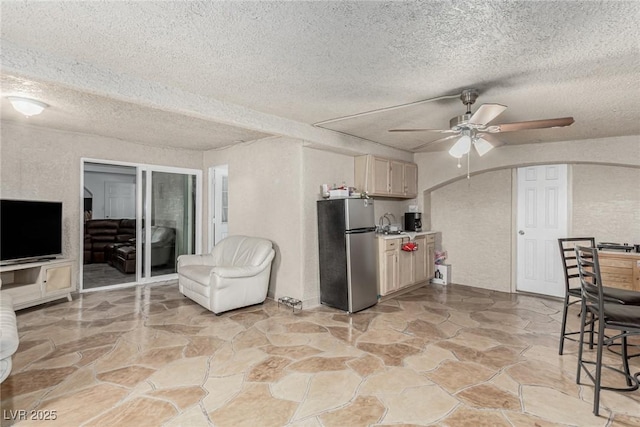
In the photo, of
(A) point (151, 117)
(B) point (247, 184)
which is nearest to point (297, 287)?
(B) point (247, 184)

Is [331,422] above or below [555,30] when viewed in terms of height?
below

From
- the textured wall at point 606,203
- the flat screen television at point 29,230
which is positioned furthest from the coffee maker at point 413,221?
the flat screen television at point 29,230

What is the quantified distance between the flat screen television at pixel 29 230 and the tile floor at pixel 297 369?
0.76 metres

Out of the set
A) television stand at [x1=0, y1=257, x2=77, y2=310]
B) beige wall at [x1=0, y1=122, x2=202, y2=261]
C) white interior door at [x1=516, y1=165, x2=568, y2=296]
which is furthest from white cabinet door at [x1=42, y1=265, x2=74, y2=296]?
white interior door at [x1=516, y1=165, x2=568, y2=296]

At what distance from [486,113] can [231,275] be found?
325 centimetres

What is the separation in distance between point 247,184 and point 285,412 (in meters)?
3.72

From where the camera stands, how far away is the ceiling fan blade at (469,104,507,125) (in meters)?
2.45

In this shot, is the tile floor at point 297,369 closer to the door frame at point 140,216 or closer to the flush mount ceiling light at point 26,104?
the door frame at point 140,216

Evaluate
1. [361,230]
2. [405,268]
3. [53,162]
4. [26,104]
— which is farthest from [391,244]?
[53,162]

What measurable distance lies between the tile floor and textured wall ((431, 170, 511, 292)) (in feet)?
4.41

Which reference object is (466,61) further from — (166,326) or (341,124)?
(166,326)

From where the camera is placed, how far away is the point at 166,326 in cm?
371

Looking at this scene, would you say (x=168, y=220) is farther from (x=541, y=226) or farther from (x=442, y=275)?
(x=541, y=226)

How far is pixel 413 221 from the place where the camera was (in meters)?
5.82
